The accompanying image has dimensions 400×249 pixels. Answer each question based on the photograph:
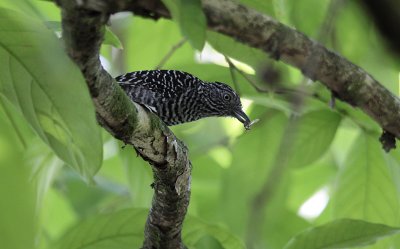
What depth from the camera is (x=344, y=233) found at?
2.57m

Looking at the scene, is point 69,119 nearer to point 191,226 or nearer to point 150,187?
point 191,226

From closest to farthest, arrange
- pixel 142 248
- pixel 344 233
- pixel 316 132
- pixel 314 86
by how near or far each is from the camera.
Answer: pixel 344 233 < pixel 142 248 < pixel 314 86 < pixel 316 132

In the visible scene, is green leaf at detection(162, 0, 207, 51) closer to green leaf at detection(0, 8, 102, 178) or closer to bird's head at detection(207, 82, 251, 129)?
green leaf at detection(0, 8, 102, 178)

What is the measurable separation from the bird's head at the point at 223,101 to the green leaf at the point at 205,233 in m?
2.06

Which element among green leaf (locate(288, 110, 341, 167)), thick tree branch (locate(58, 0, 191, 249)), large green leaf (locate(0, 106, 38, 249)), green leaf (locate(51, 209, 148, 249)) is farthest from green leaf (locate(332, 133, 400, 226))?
large green leaf (locate(0, 106, 38, 249))

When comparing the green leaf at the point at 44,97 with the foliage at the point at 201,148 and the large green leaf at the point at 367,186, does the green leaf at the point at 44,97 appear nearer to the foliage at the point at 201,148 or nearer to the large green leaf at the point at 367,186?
the foliage at the point at 201,148

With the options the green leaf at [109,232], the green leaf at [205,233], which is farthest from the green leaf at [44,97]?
the green leaf at [205,233]

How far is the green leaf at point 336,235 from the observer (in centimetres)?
253

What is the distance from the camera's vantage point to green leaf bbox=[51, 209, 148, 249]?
8.40ft

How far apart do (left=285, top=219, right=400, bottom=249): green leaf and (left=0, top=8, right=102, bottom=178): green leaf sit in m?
1.08

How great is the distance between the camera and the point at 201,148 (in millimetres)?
4699

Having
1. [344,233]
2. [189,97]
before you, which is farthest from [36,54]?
[189,97]

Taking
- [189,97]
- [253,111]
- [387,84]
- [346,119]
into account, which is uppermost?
[387,84]

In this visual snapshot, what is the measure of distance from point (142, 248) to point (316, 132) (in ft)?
3.61
